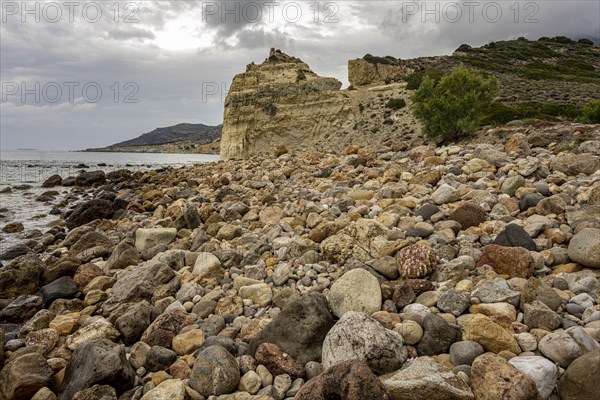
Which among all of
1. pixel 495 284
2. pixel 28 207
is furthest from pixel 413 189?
pixel 28 207

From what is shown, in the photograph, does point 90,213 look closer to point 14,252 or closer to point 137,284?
point 14,252

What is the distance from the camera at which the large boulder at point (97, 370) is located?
4.20 metres

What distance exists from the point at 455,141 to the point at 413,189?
1140 cm

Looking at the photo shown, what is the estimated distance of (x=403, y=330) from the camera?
4406 mm

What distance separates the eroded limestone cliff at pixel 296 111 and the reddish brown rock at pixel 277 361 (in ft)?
133

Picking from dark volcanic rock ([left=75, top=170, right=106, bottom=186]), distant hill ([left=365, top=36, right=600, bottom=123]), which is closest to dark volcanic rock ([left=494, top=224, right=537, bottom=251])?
distant hill ([left=365, top=36, right=600, bottom=123])

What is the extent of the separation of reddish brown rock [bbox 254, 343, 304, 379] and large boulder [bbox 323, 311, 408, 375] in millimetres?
322

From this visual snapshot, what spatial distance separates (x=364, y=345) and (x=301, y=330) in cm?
89

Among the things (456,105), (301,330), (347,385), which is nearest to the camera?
(347,385)

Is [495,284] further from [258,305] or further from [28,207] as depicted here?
[28,207]

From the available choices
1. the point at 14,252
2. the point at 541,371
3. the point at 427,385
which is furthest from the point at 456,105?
the point at 14,252

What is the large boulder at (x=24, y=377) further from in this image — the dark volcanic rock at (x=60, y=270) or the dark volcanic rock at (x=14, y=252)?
the dark volcanic rock at (x=14, y=252)

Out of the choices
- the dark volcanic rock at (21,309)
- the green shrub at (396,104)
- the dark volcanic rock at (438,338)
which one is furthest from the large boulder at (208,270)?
the green shrub at (396,104)

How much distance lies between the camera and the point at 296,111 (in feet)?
154
